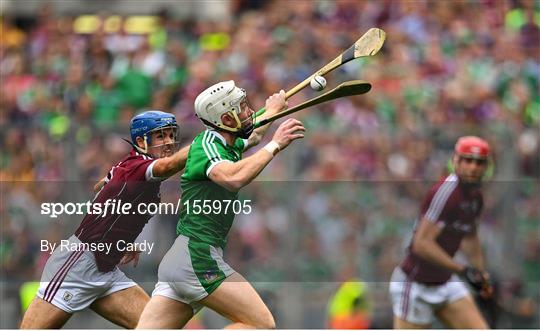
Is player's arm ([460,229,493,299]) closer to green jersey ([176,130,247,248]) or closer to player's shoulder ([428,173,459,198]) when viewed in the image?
player's shoulder ([428,173,459,198])

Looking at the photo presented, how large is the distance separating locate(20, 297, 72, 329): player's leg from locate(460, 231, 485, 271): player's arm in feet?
11.9

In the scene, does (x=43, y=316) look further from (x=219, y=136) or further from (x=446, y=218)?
(x=446, y=218)

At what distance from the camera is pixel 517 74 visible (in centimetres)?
1600

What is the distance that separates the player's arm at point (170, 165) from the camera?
9828 millimetres

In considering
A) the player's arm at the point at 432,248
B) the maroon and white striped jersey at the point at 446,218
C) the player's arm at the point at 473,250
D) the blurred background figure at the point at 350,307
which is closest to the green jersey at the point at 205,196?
the player's arm at the point at 432,248

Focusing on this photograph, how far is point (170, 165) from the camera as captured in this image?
9836mm

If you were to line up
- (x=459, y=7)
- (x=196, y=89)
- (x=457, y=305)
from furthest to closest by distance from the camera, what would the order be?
(x=459, y=7) < (x=196, y=89) < (x=457, y=305)

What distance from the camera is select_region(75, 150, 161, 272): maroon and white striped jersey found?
10055 millimetres

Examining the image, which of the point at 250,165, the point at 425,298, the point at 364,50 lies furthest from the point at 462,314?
the point at 250,165

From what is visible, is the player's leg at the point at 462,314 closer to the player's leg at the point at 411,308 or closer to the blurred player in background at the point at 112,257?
the player's leg at the point at 411,308

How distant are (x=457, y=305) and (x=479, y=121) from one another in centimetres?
377

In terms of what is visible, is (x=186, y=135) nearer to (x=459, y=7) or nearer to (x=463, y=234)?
(x=463, y=234)

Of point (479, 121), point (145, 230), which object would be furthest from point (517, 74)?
point (145, 230)

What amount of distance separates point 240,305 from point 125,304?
0.92 metres
